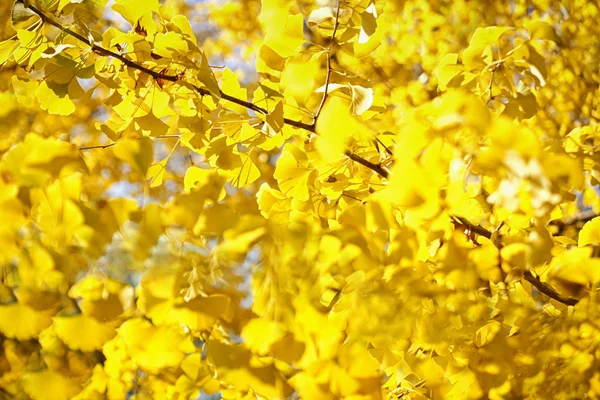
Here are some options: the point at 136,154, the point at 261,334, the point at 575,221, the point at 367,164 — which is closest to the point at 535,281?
the point at 367,164

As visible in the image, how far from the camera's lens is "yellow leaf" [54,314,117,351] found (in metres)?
0.42

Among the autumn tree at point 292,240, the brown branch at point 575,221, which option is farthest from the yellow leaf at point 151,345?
the brown branch at point 575,221

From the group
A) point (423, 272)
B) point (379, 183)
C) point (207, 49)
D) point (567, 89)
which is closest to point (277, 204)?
point (379, 183)

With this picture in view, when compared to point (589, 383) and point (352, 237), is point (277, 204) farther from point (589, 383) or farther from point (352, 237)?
point (589, 383)

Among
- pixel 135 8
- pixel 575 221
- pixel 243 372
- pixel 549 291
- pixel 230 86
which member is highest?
pixel 135 8

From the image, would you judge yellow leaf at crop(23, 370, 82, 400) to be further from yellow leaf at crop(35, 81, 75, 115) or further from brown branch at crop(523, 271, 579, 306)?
brown branch at crop(523, 271, 579, 306)

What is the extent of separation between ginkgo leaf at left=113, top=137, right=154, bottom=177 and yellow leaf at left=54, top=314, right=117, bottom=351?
13 centimetres

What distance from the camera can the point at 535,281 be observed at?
1.96ft

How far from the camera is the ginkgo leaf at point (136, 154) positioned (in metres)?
0.46

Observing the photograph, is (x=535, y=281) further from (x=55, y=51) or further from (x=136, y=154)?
(x=55, y=51)

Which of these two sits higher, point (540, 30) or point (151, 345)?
point (540, 30)

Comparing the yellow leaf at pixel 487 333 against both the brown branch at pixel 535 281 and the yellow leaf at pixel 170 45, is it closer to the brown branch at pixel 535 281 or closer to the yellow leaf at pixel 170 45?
the brown branch at pixel 535 281

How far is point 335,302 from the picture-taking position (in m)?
0.47

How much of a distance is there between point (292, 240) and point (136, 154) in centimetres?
16
